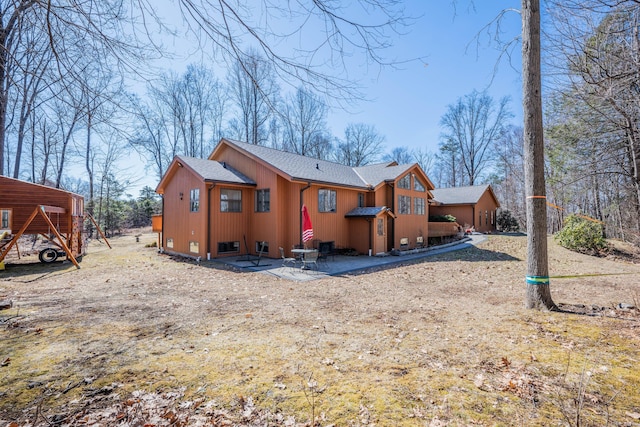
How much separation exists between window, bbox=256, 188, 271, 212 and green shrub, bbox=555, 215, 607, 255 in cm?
1571

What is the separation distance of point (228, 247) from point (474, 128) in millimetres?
37905

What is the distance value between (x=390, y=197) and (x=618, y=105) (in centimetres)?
937

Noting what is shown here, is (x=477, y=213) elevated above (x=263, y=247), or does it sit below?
above

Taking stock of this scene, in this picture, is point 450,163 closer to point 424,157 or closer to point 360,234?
point 424,157

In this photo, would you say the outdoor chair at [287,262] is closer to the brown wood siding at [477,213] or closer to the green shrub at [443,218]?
the green shrub at [443,218]

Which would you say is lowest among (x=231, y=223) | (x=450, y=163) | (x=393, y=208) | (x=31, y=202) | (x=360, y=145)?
(x=231, y=223)

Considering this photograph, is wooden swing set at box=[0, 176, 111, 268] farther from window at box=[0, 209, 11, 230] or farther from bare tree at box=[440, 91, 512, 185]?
bare tree at box=[440, 91, 512, 185]

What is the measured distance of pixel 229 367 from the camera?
10.6ft

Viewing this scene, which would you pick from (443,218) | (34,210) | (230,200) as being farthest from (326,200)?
(443,218)

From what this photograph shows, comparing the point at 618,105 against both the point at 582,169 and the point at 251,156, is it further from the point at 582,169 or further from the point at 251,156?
the point at 251,156

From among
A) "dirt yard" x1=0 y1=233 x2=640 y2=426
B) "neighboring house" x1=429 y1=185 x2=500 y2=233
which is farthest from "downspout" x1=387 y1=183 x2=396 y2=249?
"neighboring house" x1=429 y1=185 x2=500 y2=233

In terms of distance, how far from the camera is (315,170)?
14.7 m

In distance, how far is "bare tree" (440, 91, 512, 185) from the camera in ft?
121

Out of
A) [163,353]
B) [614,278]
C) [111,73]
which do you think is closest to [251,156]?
[111,73]
